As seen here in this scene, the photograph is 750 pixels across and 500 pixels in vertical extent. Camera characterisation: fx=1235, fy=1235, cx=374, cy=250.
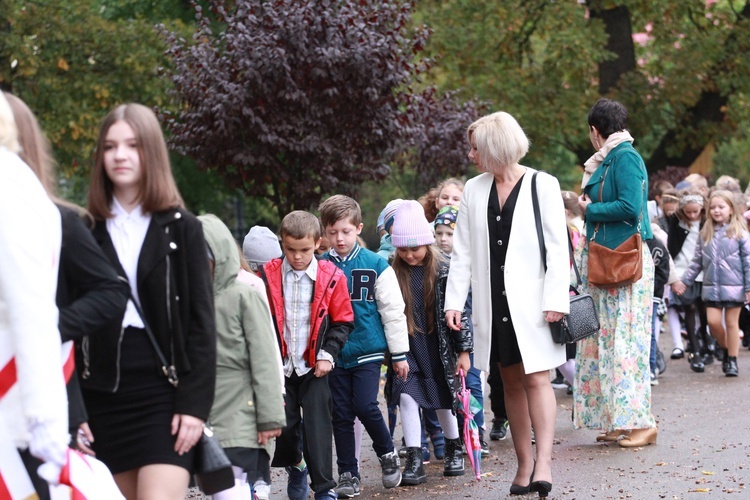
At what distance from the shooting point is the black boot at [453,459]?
775 cm

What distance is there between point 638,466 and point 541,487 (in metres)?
1.41

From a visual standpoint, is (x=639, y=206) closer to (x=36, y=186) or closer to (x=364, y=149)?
(x=364, y=149)

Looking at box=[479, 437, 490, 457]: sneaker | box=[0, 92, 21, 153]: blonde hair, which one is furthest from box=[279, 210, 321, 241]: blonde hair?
box=[0, 92, 21, 153]: blonde hair

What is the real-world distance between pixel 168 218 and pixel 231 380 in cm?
105

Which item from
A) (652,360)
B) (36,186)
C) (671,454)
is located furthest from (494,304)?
(652,360)

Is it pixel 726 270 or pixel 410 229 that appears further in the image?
pixel 726 270

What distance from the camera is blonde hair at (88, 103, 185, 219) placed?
4.02 m

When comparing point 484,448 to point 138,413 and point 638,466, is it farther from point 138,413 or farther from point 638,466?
point 138,413

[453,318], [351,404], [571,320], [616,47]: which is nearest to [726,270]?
[571,320]

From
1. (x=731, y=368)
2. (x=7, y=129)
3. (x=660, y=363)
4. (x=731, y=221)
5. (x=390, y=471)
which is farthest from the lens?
(x=660, y=363)

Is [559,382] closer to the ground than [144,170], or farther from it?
closer to the ground

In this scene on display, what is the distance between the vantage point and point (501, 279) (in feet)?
22.4

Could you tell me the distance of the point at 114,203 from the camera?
13.4 feet

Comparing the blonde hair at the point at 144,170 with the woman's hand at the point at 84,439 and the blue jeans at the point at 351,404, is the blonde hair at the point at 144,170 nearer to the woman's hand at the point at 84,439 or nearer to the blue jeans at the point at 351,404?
the woman's hand at the point at 84,439
